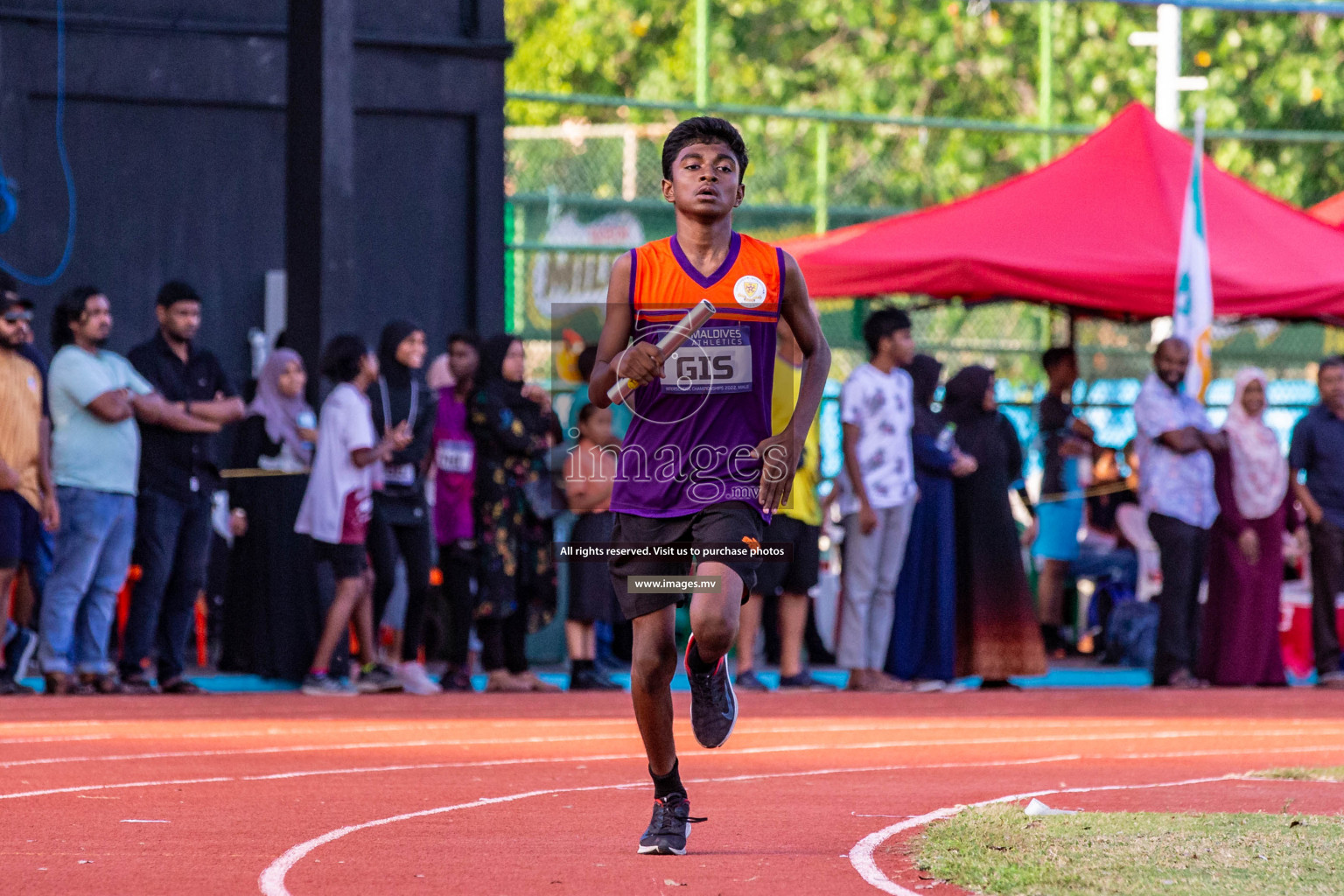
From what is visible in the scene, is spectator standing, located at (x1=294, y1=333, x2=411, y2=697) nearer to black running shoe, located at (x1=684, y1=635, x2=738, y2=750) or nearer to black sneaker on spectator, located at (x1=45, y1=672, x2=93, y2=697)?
black sneaker on spectator, located at (x1=45, y1=672, x2=93, y2=697)

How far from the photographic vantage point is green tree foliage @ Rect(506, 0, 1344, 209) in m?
19.9

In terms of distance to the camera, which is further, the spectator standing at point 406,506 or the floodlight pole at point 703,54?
the floodlight pole at point 703,54

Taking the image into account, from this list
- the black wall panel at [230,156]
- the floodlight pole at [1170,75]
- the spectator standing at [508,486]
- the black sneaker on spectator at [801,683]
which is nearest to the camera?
the spectator standing at [508,486]

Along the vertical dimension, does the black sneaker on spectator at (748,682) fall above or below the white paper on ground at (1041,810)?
below

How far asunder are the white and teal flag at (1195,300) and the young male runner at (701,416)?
8716 millimetres

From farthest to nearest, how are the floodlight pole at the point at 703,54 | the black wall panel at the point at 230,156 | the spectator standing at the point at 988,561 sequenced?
the floodlight pole at the point at 703,54
the black wall panel at the point at 230,156
the spectator standing at the point at 988,561

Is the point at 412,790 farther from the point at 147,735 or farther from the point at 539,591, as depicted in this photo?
the point at 539,591

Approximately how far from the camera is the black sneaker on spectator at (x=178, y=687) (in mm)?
13078

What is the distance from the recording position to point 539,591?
536 inches

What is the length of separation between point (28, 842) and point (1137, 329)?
586 inches

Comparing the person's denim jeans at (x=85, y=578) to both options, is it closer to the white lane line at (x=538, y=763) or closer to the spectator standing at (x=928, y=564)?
the white lane line at (x=538, y=763)

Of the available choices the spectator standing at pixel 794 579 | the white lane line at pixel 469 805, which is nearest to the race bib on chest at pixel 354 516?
the spectator standing at pixel 794 579

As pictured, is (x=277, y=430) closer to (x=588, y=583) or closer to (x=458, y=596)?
(x=458, y=596)

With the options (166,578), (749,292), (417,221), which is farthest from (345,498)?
(749,292)
